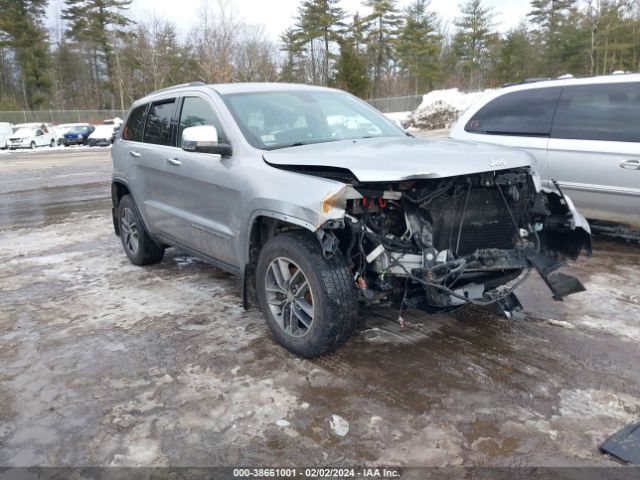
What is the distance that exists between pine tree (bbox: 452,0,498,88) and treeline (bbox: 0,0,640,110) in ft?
0.32

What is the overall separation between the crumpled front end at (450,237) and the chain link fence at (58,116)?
46.2m

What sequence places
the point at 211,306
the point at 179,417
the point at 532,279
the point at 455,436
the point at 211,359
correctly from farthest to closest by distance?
the point at 532,279 < the point at 211,306 < the point at 211,359 < the point at 179,417 < the point at 455,436

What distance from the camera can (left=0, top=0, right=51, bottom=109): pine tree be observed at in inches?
1939

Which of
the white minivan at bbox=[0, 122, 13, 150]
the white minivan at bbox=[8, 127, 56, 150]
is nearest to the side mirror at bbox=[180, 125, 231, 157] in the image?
the white minivan at bbox=[8, 127, 56, 150]

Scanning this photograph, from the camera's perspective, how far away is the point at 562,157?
20.0 feet

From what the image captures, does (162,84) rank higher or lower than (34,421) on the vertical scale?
higher

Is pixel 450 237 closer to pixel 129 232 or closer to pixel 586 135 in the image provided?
pixel 586 135

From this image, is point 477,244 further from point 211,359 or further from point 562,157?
point 562,157

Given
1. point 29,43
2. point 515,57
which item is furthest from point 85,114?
point 515,57

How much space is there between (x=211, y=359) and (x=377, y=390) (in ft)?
4.06

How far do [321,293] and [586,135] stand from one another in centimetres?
407

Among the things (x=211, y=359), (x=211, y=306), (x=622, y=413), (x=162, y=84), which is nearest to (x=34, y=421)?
(x=211, y=359)

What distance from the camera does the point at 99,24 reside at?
53.2 m

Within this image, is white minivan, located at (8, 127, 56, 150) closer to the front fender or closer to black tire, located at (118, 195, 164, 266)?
black tire, located at (118, 195, 164, 266)
